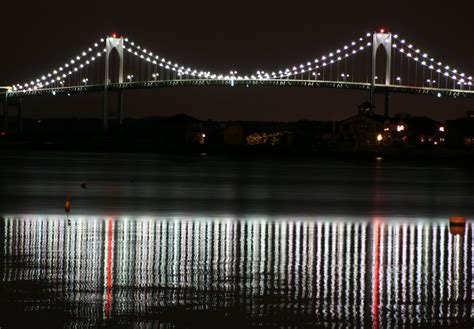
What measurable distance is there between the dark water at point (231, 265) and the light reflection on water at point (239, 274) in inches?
0.6

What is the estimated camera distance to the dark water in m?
7.13

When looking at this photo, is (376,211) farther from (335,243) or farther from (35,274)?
(35,274)

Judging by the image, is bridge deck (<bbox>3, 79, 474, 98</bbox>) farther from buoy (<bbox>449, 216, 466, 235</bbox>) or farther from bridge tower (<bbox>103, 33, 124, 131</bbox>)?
buoy (<bbox>449, 216, 466, 235</bbox>)

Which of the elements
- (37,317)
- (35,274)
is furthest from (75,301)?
(35,274)

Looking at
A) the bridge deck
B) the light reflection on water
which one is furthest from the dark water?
the bridge deck

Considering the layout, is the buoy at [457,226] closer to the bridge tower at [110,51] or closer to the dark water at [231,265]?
the dark water at [231,265]

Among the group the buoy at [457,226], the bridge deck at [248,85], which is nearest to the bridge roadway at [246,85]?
the bridge deck at [248,85]

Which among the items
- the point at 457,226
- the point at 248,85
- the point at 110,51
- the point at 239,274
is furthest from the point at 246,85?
the point at 239,274

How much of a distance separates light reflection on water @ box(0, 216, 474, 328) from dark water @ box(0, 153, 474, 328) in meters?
0.01

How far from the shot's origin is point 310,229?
13594mm

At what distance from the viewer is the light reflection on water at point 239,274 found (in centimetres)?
720

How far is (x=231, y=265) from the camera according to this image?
9594mm

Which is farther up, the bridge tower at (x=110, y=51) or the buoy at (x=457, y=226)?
the bridge tower at (x=110, y=51)

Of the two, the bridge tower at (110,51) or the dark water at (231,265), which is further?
the bridge tower at (110,51)
